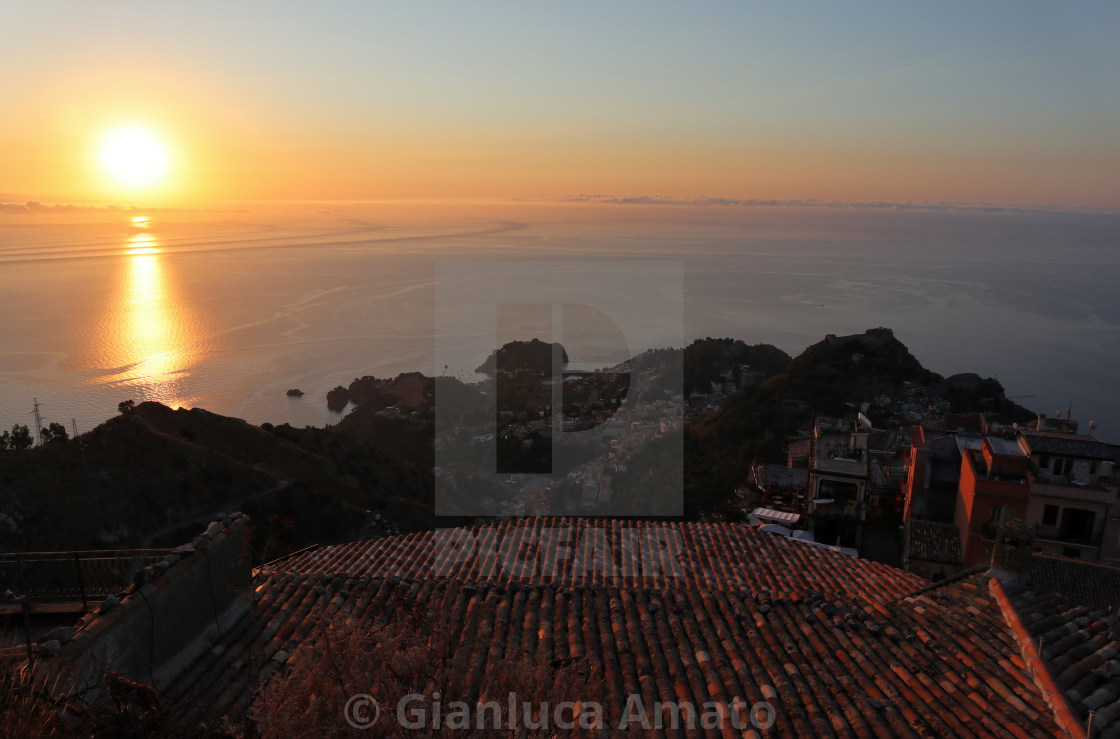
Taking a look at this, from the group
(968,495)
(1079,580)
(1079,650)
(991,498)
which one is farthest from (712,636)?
(968,495)

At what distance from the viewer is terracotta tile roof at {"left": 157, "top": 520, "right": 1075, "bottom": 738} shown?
351 cm

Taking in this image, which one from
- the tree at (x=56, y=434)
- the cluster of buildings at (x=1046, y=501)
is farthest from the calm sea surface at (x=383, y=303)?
the cluster of buildings at (x=1046, y=501)

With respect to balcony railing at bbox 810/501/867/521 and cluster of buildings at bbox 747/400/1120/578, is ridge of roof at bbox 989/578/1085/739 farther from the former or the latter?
balcony railing at bbox 810/501/867/521

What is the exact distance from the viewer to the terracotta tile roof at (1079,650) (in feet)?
10.6

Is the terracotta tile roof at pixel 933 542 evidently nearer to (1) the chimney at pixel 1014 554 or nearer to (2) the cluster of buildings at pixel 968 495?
(2) the cluster of buildings at pixel 968 495

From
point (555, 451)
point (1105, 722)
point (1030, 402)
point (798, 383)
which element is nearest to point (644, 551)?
point (1105, 722)

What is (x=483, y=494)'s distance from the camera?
913 inches

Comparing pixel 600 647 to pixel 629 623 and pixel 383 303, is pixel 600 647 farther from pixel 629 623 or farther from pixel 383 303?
pixel 383 303

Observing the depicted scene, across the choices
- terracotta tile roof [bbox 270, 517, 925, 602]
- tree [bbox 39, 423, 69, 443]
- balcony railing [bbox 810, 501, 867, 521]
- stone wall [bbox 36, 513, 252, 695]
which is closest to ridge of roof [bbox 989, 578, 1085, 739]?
terracotta tile roof [bbox 270, 517, 925, 602]

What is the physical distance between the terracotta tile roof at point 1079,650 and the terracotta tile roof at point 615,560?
1056mm

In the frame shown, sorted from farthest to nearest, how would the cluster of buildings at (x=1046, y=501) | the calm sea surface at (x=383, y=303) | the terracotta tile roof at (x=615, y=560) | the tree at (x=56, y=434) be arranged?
the calm sea surface at (x=383, y=303)
the tree at (x=56, y=434)
the cluster of buildings at (x=1046, y=501)
the terracotta tile roof at (x=615, y=560)

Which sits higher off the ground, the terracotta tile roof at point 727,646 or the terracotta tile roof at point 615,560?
the terracotta tile roof at point 727,646

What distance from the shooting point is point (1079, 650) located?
3.76 meters

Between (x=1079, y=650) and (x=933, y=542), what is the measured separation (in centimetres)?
936
